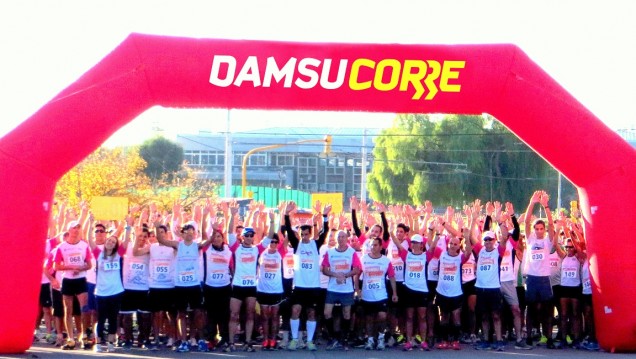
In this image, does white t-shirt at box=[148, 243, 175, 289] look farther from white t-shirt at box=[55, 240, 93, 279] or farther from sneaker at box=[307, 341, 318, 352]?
sneaker at box=[307, 341, 318, 352]

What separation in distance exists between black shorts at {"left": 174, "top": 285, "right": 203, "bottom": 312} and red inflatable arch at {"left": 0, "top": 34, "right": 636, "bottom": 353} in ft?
6.62

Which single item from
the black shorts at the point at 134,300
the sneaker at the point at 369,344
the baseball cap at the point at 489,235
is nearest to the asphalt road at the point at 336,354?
the sneaker at the point at 369,344

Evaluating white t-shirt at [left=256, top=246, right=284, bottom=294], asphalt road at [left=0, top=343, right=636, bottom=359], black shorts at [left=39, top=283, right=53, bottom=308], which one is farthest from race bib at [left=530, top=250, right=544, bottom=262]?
black shorts at [left=39, top=283, right=53, bottom=308]

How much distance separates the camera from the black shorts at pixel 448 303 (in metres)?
12.8

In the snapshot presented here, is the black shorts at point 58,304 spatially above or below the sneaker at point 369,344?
above

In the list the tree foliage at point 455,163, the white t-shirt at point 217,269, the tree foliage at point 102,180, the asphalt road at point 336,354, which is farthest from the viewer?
the tree foliage at point 455,163

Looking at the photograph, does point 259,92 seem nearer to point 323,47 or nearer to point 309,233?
point 323,47

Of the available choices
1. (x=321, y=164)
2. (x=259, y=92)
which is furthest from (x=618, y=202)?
(x=321, y=164)

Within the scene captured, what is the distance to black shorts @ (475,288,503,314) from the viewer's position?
12789 mm

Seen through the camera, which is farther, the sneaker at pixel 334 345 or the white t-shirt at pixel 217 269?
the sneaker at pixel 334 345

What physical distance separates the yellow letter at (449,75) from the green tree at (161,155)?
151 feet

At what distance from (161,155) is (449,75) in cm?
4848

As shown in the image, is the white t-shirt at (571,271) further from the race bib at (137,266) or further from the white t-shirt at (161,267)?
the race bib at (137,266)

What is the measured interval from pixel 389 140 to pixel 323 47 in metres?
40.0
